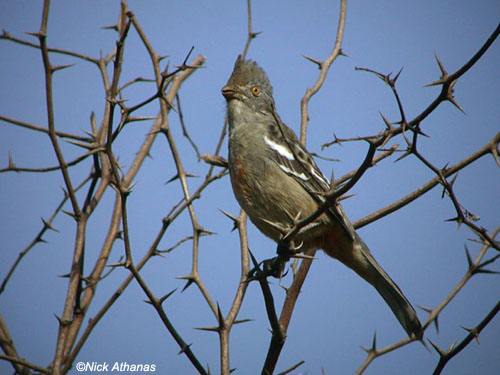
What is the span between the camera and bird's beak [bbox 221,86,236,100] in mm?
5730

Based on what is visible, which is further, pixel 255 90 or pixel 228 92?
pixel 255 90

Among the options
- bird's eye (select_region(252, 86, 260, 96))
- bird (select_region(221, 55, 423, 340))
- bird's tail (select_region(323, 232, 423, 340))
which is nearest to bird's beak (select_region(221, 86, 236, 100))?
bird's eye (select_region(252, 86, 260, 96))

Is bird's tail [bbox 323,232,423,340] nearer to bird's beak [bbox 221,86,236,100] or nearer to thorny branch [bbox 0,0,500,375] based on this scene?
thorny branch [bbox 0,0,500,375]

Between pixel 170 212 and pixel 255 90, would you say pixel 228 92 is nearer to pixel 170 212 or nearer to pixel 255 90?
pixel 255 90

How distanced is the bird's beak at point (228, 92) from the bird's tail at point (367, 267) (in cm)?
205

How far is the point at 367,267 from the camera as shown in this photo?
5.03 m

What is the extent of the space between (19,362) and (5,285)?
48.8 inches

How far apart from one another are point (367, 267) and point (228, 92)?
2.53 m

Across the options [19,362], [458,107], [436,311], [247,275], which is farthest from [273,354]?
[458,107]

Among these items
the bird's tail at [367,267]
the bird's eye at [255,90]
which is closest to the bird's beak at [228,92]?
the bird's eye at [255,90]

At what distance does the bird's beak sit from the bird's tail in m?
2.05

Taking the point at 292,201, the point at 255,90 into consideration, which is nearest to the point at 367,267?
the point at 292,201

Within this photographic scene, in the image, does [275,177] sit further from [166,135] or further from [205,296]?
[205,296]

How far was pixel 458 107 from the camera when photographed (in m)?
3.04
